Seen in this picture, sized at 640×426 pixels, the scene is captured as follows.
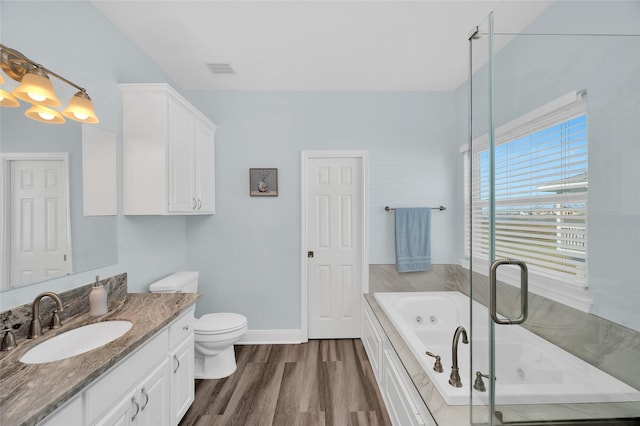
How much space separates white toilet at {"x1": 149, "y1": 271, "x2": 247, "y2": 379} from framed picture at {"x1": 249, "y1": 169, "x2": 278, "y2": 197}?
3.52ft

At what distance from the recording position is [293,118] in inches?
119

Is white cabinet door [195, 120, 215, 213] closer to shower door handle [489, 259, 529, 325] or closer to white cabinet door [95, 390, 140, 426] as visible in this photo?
white cabinet door [95, 390, 140, 426]

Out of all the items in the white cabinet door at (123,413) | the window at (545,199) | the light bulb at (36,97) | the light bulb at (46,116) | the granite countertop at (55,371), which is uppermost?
the light bulb at (36,97)

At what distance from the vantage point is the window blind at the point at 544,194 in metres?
0.93

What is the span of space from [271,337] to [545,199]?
277cm

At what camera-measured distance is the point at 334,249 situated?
10.2ft

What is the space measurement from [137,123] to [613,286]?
270 centimetres

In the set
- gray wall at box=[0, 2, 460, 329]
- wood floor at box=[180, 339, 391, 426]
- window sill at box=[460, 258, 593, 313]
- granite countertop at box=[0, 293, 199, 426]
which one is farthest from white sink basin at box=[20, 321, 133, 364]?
window sill at box=[460, 258, 593, 313]

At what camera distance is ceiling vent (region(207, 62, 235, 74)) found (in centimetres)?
246

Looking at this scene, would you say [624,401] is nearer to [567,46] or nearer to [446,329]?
[567,46]

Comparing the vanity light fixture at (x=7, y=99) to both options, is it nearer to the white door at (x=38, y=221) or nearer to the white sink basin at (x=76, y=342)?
the white door at (x=38, y=221)

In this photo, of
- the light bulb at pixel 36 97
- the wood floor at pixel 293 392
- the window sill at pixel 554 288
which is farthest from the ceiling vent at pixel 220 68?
the wood floor at pixel 293 392

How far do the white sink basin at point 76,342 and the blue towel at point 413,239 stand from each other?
2.38 metres

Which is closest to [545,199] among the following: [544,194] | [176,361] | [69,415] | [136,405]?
[544,194]
